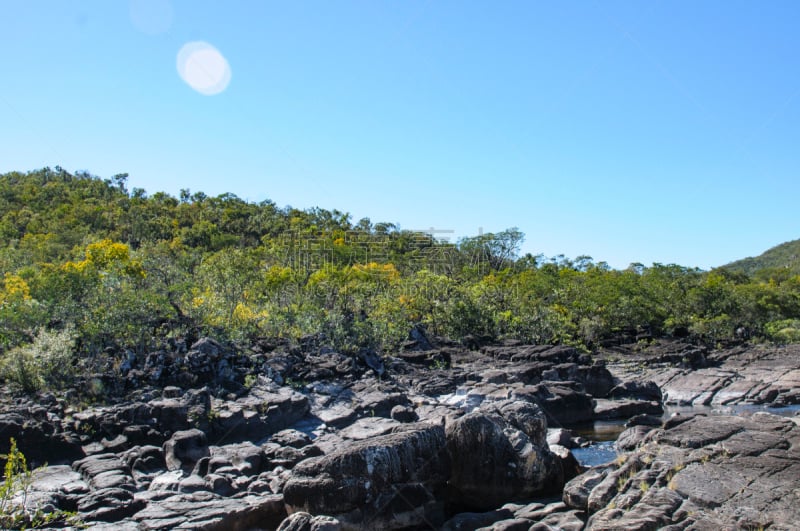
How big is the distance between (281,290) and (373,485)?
158 ft

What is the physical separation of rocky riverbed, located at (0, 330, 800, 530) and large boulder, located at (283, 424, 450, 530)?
0.12 feet

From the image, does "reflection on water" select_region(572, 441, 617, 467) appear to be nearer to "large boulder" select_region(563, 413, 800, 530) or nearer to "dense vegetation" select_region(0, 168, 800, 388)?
"large boulder" select_region(563, 413, 800, 530)

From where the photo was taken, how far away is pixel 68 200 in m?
109

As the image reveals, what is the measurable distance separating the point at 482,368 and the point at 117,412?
26.4 m

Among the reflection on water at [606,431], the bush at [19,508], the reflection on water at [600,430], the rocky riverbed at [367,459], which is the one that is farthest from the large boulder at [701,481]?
the bush at [19,508]

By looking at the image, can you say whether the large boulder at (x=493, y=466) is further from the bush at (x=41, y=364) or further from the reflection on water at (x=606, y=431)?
the bush at (x=41, y=364)

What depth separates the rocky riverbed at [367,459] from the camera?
47.0ft

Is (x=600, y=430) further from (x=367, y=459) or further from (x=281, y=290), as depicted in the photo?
(x=281, y=290)

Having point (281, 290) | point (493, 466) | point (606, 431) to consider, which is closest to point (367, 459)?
point (493, 466)

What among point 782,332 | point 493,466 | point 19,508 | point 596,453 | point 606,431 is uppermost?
point 782,332

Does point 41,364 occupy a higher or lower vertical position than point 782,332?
higher

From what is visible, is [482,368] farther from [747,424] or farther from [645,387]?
[747,424]

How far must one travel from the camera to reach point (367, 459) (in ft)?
52.9

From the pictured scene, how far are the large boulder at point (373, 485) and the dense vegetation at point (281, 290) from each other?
2059 cm
